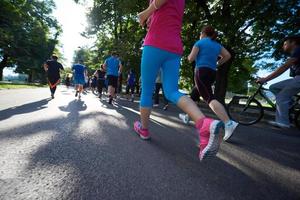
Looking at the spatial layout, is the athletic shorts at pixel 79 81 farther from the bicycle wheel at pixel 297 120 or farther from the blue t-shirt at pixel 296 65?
the blue t-shirt at pixel 296 65

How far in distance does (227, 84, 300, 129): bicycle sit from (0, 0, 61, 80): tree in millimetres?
28990

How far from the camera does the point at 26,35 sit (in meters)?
42.9

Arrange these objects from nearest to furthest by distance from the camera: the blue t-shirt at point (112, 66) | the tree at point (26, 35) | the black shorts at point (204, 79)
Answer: the black shorts at point (204, 79), the blue t-shirt at point (112, 66), the tree at point (26, 35)

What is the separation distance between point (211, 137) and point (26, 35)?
1805 inches

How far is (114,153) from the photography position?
326 centimetres

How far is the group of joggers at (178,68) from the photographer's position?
2.88 m

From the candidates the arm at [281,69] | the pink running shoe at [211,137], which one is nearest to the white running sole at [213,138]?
the pink running shoe at [211,137]

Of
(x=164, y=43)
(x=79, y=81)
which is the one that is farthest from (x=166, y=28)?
(x=79, y=81)

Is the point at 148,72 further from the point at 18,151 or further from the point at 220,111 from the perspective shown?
the point at 18,151

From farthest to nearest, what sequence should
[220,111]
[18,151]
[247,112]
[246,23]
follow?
[246,23] < [247,112] < [220,111] < [18,151]

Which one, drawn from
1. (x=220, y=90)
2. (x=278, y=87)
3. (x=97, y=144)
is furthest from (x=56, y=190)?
(x=220, y=90)

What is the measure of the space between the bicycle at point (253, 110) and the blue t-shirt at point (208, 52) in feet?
7.86

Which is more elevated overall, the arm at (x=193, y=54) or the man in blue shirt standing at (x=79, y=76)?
the arm at (x=193, y=54)

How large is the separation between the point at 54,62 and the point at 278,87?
1067 cm
